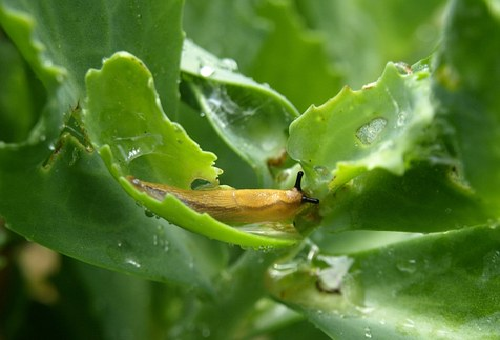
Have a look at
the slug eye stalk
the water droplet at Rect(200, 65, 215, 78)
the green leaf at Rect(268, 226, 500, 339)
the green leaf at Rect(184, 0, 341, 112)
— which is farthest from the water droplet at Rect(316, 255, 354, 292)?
the green leaf at Rect(184, 0, 341, 112)

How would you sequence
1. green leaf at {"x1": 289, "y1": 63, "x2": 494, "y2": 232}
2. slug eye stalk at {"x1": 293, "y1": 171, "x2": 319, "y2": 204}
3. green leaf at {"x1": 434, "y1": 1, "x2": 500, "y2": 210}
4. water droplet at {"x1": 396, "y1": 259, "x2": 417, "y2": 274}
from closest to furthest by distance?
green leaf at {"x1": 434, "y1": 1, "x2": 500, "y2": 210} → green leaf at {"x1": 289, "y1": 63, "x2": 494, "y2": 232} → slug eye stalk at {"x1": 293, "y1": 171, "x2": 319, "y2": 204} → water droplet at {"x1": 396, "y1": 259, "x2": 417, "y2": 274}

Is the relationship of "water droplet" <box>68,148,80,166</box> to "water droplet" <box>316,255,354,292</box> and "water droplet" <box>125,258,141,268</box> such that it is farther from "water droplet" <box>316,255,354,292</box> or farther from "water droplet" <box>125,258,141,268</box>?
"water droplet" <box>316,255,354,292</box>

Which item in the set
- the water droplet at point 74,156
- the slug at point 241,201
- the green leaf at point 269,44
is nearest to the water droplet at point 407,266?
the slug at point 241,201

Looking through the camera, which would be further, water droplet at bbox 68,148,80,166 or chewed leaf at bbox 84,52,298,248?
water droplet at bbox 68,148,80,166

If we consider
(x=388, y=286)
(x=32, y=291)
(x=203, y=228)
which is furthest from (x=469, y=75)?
(x=32, y=291)

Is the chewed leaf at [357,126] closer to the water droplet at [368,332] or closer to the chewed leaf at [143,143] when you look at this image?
the chewed leaf at [143,143]

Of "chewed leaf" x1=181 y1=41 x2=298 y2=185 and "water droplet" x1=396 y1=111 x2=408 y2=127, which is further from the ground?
"water droplet" x1=396 y1=111 x2=408 y2=127
